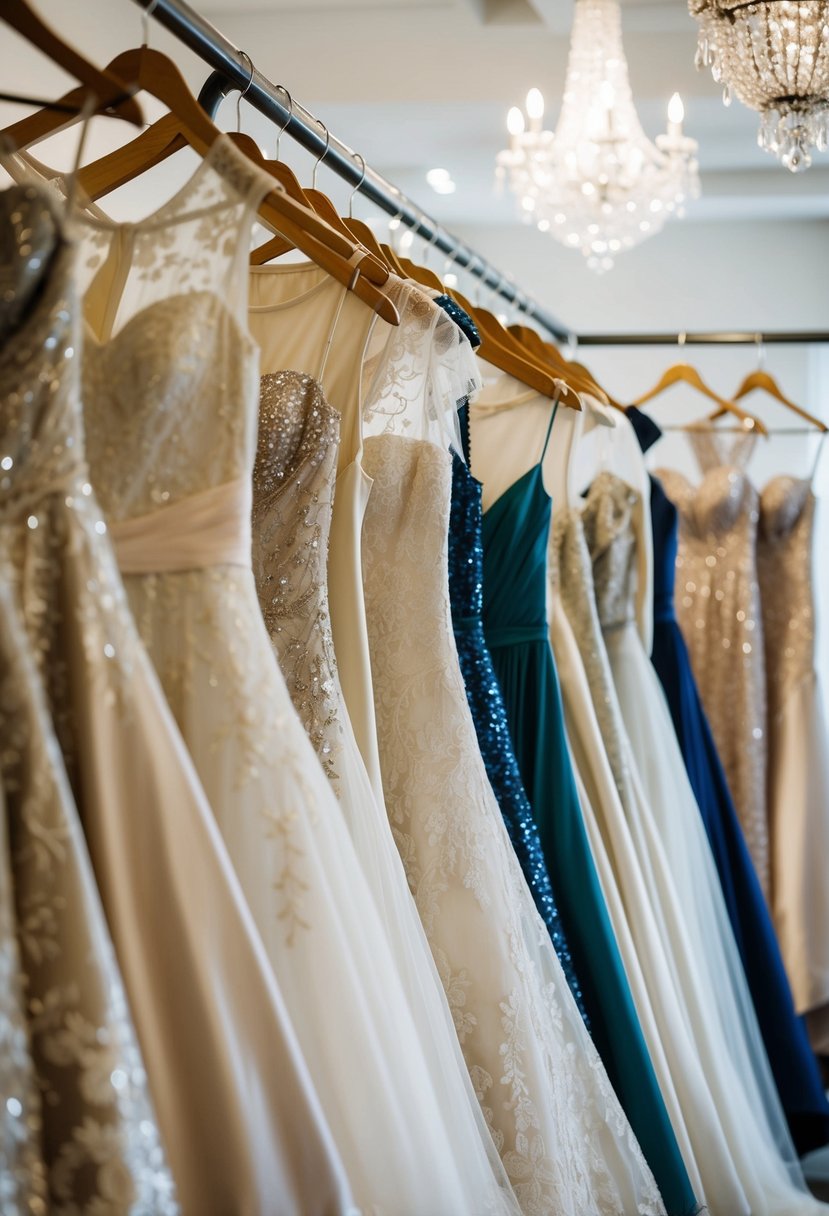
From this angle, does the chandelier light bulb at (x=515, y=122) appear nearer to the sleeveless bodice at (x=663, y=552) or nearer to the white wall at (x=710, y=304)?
the sleeveless bodice at (x=663, y=552)

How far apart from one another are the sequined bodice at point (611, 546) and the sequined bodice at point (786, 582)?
2.79 ft

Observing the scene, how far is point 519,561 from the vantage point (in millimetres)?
1968

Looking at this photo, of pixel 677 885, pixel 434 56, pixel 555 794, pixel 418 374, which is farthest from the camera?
pixel 434 56

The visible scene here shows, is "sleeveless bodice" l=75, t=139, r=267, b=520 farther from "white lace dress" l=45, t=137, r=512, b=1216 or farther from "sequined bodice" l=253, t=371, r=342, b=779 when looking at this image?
"sequined bodice" l=253, t=371, r=342, b=779

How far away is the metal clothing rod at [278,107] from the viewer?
1371 mm

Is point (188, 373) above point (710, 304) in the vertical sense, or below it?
below

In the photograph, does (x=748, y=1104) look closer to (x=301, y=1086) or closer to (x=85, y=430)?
(x=301, y=1086)

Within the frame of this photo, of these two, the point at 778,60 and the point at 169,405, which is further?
the point at 778,60

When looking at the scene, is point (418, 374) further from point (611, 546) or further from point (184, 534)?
point (611, 546)

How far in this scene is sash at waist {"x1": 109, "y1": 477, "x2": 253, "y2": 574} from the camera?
1.15 meters

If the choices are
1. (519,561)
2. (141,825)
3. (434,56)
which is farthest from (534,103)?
(141,825)

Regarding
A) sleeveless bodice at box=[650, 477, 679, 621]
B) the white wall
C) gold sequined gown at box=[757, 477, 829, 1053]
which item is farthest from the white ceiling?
sleeveless bodice at box=[650, 477, 679, 621]
